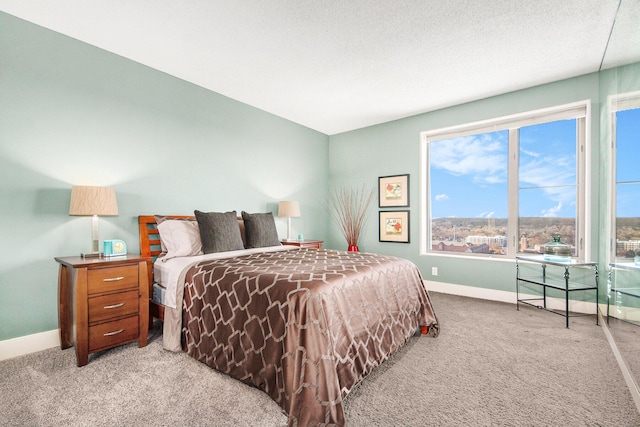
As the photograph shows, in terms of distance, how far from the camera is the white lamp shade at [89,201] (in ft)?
7.66

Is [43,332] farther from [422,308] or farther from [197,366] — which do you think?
[422,308]

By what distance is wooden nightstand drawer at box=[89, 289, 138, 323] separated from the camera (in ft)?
7.22

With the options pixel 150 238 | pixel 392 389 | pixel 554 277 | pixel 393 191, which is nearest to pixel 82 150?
pixel 150 238

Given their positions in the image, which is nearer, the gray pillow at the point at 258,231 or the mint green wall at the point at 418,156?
the mint green wall at the point at 418,156

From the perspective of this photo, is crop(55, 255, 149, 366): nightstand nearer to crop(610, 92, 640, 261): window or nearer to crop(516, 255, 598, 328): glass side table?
crop(610, 92, 640, 261): window

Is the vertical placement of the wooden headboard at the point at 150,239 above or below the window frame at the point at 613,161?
below

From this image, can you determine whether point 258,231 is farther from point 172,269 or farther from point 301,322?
point 301,322

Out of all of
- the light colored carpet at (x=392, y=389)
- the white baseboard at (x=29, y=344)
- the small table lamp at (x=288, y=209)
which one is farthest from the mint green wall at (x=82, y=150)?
the light colored carpet at (x=392, y=389)

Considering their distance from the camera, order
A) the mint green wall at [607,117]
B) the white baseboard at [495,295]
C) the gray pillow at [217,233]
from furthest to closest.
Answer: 1. the white baseboard at [495,295]
2. the gray pillow at [217,233]
3. the mint green wall at [607,117]

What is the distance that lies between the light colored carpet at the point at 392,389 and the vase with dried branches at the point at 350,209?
2.78 meters

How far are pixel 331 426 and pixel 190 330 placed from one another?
135 centimetres

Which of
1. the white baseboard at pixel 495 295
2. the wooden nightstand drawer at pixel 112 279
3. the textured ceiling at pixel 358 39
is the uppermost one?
the textured ceiling at pixel 358 39

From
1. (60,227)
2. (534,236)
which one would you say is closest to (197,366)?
(60,227)

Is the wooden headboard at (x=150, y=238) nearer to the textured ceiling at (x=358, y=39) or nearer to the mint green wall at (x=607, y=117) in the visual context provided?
the textured ceiling at (x=358, y=39)
